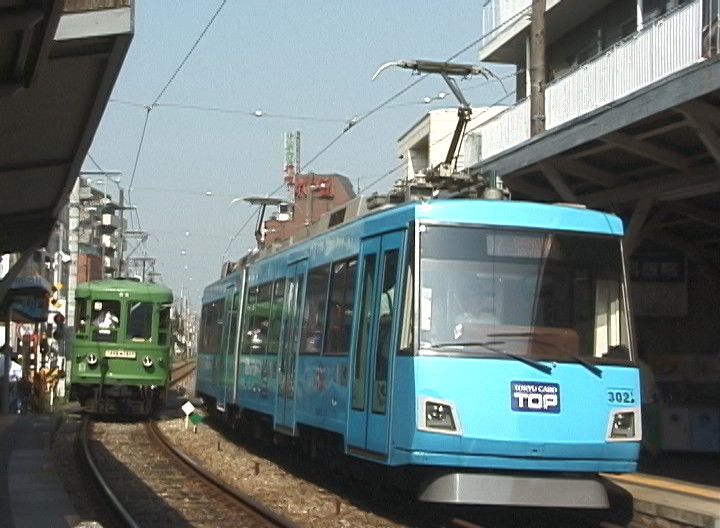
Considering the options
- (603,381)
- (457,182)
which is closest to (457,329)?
(603,381)

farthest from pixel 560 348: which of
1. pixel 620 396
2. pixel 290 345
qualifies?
pixel 290 345

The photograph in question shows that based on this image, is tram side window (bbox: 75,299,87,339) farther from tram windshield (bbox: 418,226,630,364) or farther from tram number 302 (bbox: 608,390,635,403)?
tram number 302 (bbox: 608,390,635,403)

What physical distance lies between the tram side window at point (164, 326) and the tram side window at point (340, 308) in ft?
46.8

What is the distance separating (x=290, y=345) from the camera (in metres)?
15.6

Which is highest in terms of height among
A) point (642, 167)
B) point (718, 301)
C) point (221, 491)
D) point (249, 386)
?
point (642, 167)

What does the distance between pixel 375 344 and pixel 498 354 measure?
1.46 m

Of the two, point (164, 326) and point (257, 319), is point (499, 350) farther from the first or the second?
point (164, 326)

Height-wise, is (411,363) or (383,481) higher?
(411,363)

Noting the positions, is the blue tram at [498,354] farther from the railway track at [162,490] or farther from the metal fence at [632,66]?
the metal fence at [632,66]

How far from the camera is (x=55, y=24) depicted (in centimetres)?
746

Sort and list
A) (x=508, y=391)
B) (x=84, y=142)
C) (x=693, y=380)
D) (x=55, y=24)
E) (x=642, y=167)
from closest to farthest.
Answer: (x=55, y=24) < (x=508, y=391) < (x=84, y=142) < (x=642, y=167) < (x=693, y=380)

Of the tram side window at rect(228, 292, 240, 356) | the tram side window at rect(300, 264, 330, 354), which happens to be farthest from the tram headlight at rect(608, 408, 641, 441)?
the tram side window at rect(228, 292, 240, 356)

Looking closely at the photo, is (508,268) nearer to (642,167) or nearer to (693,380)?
(642,167)

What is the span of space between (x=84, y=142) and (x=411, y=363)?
5.16 metres
